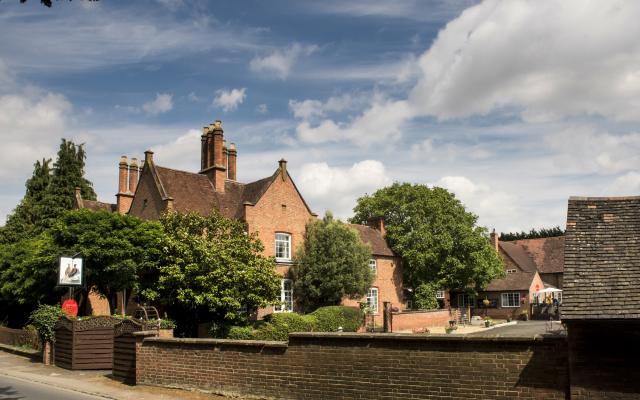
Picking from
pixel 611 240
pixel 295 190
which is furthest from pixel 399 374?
pixel 295 190

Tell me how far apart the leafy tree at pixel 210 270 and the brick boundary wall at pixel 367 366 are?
645cm

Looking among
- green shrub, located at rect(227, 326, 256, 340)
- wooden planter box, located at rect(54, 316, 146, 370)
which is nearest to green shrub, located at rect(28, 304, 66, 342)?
wooden planter box, located at rect(54, 316, 146, 370)

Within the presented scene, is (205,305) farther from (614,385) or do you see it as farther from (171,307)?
(614,385)

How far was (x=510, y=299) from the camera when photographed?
1804 inches

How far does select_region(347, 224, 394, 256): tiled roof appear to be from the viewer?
125 ft

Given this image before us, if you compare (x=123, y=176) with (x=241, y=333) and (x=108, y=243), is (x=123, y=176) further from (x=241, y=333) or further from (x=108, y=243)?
(x=241, y=333)

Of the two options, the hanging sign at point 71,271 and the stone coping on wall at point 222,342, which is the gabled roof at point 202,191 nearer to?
the hanging sign at point 71,271

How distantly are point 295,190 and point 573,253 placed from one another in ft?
74.2

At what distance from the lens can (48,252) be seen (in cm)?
2212

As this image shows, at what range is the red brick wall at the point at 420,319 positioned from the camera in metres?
30.8

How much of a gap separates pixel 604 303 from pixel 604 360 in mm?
1071

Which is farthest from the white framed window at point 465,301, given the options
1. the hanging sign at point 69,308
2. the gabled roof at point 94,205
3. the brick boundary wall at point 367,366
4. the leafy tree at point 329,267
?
the brick boundary wall at point 367,366

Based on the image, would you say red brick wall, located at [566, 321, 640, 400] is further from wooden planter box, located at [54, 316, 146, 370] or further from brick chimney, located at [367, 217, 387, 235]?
brick chimney, located at [367, 217, 387, 235]

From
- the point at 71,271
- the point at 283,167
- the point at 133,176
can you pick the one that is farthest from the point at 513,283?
the point at 71,271
